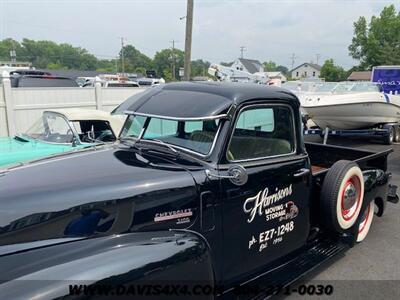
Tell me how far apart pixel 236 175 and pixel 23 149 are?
4.24m

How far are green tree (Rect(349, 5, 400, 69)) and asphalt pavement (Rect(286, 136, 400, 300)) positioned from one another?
49.9m

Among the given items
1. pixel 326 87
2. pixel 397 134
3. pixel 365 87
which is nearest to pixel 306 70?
pixel 326 87

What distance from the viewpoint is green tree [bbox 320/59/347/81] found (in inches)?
2539

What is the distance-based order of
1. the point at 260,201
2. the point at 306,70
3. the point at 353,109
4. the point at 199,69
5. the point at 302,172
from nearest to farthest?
the point at 260,201, the point at 302,172, the point at 353,109, the point at 199,69, the point at 306,70

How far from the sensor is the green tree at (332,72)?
212 feet

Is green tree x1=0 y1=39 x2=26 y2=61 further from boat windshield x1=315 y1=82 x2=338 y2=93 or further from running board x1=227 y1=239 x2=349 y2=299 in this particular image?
running board x1=227 y1=239 x2=349 y2=299

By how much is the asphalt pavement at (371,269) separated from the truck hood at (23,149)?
408cm

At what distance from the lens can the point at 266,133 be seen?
352cm

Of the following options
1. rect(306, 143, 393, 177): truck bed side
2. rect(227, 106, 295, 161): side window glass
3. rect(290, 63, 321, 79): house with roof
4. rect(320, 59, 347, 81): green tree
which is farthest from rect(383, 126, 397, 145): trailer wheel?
rect(290, 63, 321, 79): house with roof

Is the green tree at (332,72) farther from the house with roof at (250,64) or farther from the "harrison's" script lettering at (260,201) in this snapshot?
the "harrison's" script lettering at (260,201)

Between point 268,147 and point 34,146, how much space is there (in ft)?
13.6

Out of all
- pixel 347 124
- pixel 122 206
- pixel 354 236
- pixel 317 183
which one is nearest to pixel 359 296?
pixel 354 236

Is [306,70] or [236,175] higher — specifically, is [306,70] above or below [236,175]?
above

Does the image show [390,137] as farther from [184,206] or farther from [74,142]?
[184,206]
